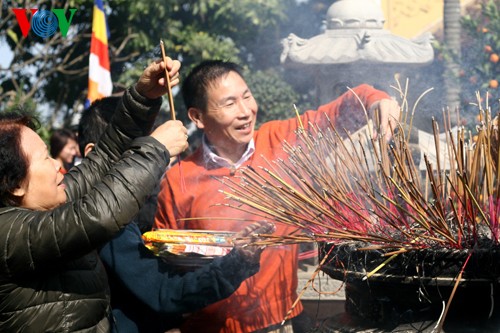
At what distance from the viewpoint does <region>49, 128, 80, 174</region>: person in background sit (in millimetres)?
5453

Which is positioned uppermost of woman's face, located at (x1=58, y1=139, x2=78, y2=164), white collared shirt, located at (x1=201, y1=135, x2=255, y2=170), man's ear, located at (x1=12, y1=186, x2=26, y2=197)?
man's ear, located at (x1=12, y1=186, x2=26, y2=197)

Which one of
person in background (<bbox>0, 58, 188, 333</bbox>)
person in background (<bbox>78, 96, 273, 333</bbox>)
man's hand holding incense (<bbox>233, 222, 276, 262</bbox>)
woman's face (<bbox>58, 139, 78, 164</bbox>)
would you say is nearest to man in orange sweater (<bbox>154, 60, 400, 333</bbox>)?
person in background (<bbox>78, 96, 273, 333</bbox>)

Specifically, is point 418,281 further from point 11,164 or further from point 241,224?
point 11,164

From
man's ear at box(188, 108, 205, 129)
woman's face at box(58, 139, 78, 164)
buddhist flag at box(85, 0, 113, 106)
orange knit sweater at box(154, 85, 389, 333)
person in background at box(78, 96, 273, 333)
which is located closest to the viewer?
person in background at box(78, 96, 273, 333)

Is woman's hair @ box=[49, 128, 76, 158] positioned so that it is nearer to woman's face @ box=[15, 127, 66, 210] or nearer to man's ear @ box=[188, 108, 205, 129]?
man's ear @ box=[188, 108, 205, 129]

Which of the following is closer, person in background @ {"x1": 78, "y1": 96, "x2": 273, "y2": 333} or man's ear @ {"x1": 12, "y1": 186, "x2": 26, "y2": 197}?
man's ear @ {"x1": 12, "y1": 186, "x2": 26, "y2": 197}

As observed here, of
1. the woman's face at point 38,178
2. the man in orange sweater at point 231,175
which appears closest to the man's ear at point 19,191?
the woman's face at point 38,178

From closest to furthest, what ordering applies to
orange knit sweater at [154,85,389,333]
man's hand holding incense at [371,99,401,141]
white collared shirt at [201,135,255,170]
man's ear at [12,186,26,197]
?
man's ear at [12,186,26,197], man's hand holding incense at [371,99,401,141], orange knit sweater at [154,85,389,333], white collared shirt at [201,135,255,170]

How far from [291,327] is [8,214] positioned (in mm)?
1227

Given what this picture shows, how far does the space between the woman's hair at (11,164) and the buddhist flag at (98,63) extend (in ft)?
12.1

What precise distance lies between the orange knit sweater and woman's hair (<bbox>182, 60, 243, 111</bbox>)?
0.27 meters

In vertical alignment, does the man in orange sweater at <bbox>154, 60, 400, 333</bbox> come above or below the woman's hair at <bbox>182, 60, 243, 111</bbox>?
below

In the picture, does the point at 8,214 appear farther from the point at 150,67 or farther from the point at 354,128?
the point at 354,128

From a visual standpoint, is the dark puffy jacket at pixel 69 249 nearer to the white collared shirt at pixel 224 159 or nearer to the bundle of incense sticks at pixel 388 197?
the bundle of incense sticks at pixel 388 197
